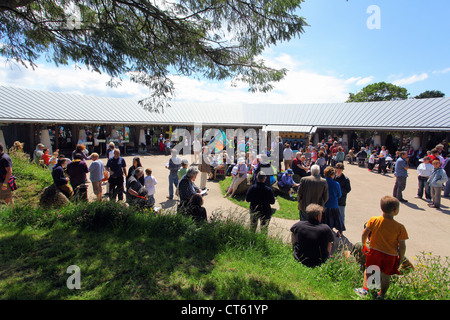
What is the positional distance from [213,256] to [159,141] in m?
19.9

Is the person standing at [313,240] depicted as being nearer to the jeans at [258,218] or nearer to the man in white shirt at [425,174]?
the jeans at [258,218]

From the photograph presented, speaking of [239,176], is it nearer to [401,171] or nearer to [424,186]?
[401,171]

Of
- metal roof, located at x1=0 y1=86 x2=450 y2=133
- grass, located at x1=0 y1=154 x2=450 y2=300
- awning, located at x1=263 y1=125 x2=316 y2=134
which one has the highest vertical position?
metal roof, located at x1=0 y1=86 x2=450 y2=133

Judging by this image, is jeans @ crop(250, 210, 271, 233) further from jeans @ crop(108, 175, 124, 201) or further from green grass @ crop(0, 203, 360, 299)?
jeans @ crop(108, 175, 124, 201)

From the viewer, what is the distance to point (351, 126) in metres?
21.1

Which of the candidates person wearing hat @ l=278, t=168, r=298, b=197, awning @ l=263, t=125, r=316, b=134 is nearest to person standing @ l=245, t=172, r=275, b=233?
person wearing hat @ l=278, t=168, r=298, b=197

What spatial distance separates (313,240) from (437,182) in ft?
22.7

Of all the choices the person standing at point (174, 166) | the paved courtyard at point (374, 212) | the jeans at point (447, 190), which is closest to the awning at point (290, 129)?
the paved courtyard at point (374, 212)

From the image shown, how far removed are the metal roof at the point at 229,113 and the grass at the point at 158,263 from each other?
46.0 feet

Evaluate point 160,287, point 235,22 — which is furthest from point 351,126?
point 160,287

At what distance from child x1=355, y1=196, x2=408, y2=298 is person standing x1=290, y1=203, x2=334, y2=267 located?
0.67 m

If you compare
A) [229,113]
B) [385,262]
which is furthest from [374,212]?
[229,113]

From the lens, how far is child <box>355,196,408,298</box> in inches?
121

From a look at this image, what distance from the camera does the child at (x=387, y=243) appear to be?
3.07 m
